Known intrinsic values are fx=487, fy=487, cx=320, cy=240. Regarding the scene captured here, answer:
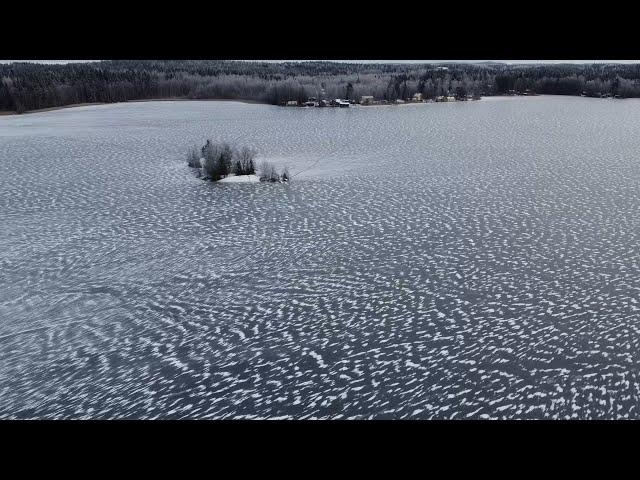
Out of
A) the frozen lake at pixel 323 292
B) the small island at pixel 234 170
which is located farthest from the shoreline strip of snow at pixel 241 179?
the frozen lake at pixel 323 292

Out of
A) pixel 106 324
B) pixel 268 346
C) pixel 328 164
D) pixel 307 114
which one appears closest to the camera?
pixel 268 346

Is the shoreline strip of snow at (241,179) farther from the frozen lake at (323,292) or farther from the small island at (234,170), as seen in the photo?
the frozen lake at (323,292)

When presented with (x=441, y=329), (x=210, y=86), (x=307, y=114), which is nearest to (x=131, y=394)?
(x=441, y=329)

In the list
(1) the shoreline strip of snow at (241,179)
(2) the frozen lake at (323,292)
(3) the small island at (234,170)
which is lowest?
(2) the frozen lake at (323,292)

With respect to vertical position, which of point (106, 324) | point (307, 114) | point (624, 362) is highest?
point (307, 114)

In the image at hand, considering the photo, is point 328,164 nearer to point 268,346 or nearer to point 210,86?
point 268,346

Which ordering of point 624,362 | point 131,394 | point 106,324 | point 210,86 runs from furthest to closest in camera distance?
point 210,86, point 106,324, point 624,362, point 131,394

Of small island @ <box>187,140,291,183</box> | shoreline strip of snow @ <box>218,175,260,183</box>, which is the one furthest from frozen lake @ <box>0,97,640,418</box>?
small island @ <box>187,140,291,183</box>

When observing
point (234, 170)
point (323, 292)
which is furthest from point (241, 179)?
point (323, 292)
